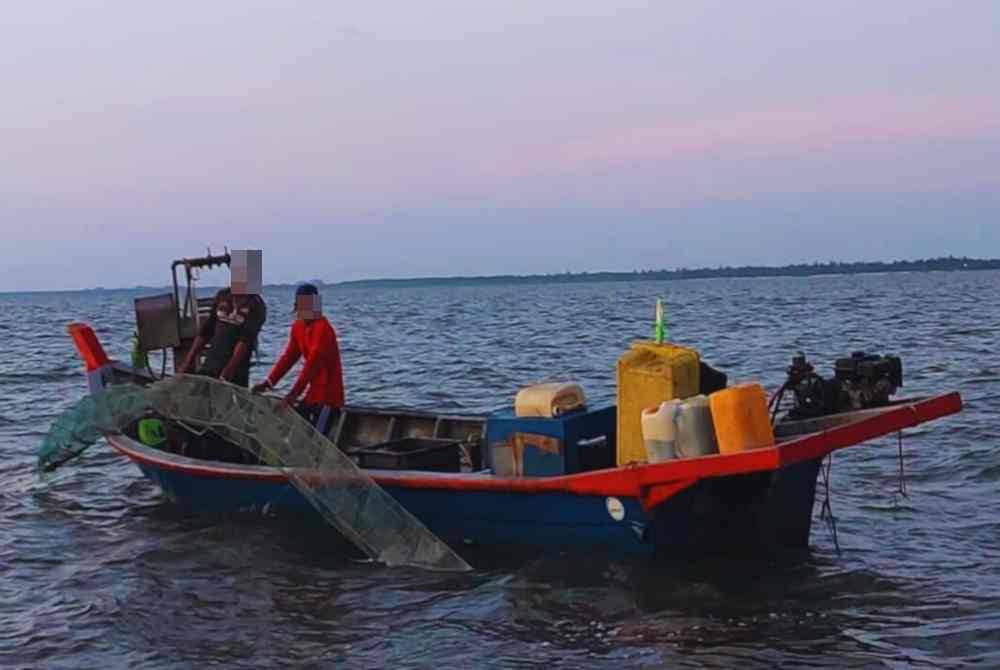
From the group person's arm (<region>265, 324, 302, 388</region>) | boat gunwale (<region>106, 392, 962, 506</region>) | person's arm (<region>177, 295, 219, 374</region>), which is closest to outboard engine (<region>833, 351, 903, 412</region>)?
boat gunwale (<region>106, 392, 962, 506</region>)

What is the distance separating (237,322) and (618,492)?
4959 mm

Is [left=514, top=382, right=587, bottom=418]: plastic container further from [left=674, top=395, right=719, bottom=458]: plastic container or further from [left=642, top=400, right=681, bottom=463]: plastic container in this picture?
[left=674, top=395, right=719, bottom=458]: plastic container

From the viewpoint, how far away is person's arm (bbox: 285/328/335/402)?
10883 millimetres

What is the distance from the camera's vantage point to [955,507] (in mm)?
11164

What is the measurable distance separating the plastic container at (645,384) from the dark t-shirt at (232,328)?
14.8 feet

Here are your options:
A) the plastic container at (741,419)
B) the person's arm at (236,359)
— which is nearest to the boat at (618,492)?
the plastic container at (741,419)

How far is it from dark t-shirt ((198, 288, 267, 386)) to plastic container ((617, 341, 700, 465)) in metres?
4.52

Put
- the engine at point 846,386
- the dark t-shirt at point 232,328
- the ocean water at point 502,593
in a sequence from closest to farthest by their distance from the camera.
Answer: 1. the ocean water at point 502,593
2. the engine at point 846,386
3. the dark t-shirt at point 232,328

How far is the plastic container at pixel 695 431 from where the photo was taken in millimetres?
8070

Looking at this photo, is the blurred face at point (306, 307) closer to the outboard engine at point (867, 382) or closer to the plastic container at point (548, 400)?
the plastic container at point (548, 400)

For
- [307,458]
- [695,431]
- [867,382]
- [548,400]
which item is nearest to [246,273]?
[307,458]

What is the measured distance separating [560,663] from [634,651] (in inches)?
19.1

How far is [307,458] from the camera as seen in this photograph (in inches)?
387

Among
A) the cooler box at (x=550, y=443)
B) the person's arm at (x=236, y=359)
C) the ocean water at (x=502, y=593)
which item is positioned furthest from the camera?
the person's arm at (x=236, y=359)
